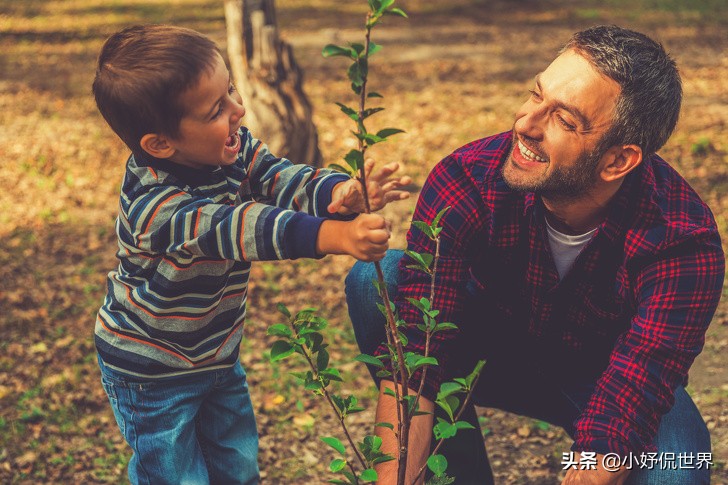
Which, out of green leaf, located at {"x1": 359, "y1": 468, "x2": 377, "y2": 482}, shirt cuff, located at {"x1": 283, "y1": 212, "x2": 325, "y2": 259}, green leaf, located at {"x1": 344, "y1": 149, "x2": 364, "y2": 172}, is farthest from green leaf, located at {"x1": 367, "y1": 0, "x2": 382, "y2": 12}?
green leaf, located at {"x1": 359, "y1": 468, "x2": 377, "y2": 482}

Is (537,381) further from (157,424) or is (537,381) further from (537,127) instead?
(157,424)

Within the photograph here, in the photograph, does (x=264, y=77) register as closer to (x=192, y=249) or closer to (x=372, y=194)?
(x=192, y=249)

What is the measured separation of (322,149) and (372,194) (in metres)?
4.91

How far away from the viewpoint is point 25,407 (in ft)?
12.2

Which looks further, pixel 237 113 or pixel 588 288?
pixel 588 288

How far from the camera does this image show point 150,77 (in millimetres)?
2033

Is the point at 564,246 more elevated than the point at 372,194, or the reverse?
the point at 372,194

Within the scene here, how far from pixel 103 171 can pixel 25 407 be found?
Answer: 299 cm

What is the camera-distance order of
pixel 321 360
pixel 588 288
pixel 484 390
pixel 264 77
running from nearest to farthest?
pixel 321 360 < pixel 588 288 < pixel 484 390 < pixel 264 77

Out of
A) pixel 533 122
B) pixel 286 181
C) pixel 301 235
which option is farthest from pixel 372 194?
pixel 533 122

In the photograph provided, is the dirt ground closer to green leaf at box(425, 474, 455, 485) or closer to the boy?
the boy

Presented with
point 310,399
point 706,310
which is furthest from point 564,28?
point 706,310

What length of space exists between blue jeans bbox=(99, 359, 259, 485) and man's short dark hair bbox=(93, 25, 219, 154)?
75 centimetres

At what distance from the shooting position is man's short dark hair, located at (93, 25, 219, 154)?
2041mm
